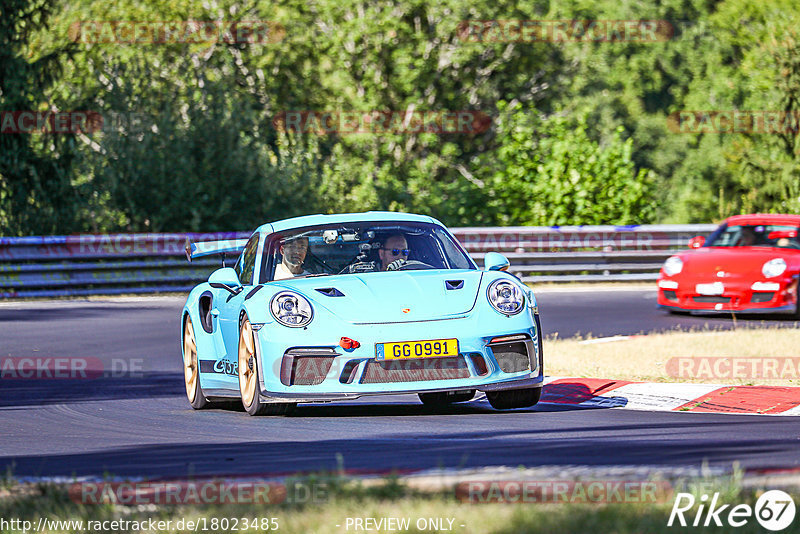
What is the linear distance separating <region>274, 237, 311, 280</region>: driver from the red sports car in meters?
9.59

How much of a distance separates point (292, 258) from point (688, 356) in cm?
471

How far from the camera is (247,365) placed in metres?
9.36

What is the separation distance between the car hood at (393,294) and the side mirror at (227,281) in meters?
0.57

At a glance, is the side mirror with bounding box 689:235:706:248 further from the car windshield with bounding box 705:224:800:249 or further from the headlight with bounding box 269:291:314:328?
the headlight with bounding box 269:291:314:328

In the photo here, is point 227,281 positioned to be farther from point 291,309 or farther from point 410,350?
point 410,350

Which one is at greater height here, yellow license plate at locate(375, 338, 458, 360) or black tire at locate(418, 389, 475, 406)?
yellow license plate at locate(375, 338, 458, 360)

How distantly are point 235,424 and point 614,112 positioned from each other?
197 ft

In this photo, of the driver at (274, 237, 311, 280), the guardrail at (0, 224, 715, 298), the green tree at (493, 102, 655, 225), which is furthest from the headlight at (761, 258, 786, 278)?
the green tree at (493, 102, 655, 225)

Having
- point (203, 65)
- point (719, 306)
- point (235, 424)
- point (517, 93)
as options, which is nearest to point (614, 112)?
point (517, 93)

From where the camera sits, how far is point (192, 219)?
27391mm

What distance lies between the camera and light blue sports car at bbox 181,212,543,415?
874 centimetres

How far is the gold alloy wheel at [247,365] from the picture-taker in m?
9.16

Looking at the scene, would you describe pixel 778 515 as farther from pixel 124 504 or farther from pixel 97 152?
pixel 97 152

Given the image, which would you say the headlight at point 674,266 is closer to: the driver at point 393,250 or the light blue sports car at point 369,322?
the light blue sports car at point 369,322
